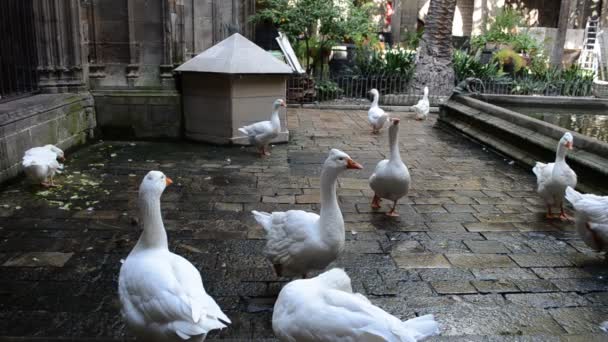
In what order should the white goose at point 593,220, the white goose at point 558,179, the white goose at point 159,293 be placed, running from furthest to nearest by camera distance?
1. the white goose at point 558,179
2. the white goose at point 593,220
3. the white goose at point 159,293

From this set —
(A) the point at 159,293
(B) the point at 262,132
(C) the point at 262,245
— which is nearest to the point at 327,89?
(B) the point at 262,132

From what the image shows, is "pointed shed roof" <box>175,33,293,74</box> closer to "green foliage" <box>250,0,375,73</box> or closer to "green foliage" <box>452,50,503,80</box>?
"green foliage" <box>250,0,375,73</box>

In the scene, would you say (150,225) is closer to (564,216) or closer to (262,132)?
(564,216)

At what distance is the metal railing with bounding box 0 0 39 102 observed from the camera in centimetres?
720

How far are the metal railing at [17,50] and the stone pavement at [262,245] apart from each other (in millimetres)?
1350

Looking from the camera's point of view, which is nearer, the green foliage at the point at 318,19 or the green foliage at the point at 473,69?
the green foliage at the point at 318,19

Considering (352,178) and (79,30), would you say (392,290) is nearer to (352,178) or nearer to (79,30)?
(352,178)

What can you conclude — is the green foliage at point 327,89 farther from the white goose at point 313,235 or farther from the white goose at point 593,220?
the white goose at point 313,235

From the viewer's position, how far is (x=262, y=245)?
4418 mm

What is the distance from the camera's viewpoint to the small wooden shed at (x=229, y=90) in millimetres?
8211

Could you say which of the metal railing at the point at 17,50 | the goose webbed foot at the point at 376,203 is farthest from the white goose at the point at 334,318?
the metal railing at the point at 17,50

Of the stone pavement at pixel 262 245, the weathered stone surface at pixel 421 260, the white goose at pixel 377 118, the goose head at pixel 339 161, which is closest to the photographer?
the stone pavement at pixel 262 245

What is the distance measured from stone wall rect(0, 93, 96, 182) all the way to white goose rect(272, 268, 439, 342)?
15.1 feet

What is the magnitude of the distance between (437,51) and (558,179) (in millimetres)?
10426
